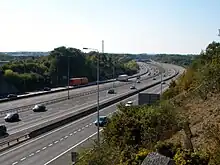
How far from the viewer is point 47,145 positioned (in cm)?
3553

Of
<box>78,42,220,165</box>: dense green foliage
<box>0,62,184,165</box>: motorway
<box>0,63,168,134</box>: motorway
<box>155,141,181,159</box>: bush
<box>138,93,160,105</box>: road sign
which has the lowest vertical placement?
<box>0,63,168,134</box>: motorway

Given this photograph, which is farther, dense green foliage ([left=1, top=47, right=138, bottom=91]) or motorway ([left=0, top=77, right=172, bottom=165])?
dense green foliage ([left=1, top=47, right=138, bottom=91])

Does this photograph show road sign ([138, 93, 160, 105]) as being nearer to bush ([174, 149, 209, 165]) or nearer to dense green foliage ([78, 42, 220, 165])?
dense green foliage ([78, 42, 220, 165])

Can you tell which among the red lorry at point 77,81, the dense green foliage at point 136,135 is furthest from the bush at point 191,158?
the red lorry at point 77,81

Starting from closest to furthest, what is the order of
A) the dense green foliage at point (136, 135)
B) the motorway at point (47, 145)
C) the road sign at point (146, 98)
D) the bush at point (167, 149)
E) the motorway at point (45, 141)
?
the bush at point (167, 149)
the dense green foliage at point (136, 135)
the motorway at point (47, 145)
the motorway at point (45, 141)
the road sign at point (146, 98)

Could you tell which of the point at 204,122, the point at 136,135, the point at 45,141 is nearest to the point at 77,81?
the point at 45,141

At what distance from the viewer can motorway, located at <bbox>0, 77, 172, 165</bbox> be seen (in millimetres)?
30453

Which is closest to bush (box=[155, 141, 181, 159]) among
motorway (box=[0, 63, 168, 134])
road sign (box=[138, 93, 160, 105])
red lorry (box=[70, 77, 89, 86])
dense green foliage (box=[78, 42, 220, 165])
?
dense green foliage (box=[78, 42, 220, 165])

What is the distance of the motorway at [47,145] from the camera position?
30453 mm

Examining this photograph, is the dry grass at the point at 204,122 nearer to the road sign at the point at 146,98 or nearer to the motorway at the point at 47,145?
the motorway at the point at 47,145

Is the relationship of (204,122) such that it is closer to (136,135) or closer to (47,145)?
(136,135)

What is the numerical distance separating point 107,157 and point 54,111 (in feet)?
131

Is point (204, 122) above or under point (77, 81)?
above

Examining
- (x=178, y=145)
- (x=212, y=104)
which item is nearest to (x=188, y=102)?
(x=212, y=104)
